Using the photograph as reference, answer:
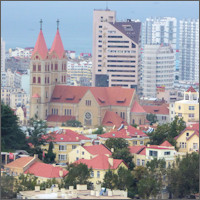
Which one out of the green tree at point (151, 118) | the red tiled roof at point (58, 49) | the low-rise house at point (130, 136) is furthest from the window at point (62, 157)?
the red tiled roof at point (58, 49)

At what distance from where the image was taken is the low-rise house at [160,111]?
129 metres

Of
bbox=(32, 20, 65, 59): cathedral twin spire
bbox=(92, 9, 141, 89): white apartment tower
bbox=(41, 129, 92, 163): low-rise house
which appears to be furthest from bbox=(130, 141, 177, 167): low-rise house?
bbox=(92, 9, 141, 89): white apartment tower

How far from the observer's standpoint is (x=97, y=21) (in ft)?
536

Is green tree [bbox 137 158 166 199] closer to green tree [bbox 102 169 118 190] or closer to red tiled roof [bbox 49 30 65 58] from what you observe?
green tree [bbox 102 169 118 190]

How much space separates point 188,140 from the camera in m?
77.3

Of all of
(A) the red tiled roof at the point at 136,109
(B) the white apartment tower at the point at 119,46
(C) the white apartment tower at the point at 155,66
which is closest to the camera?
(A) the red tiled roof at the point at 136,109

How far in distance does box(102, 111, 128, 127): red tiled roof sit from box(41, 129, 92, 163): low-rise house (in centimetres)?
3224

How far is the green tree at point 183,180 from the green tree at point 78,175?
435 centimetres

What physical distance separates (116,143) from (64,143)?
182 inches

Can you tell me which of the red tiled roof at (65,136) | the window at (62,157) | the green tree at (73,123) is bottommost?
the window at (62,157)

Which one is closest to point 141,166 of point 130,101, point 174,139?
point 174,139

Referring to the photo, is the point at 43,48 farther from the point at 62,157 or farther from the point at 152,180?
the point at 152,180

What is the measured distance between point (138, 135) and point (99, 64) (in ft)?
273

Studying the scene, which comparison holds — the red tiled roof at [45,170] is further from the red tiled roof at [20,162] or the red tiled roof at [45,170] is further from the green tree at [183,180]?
the green tree at [183,180]
